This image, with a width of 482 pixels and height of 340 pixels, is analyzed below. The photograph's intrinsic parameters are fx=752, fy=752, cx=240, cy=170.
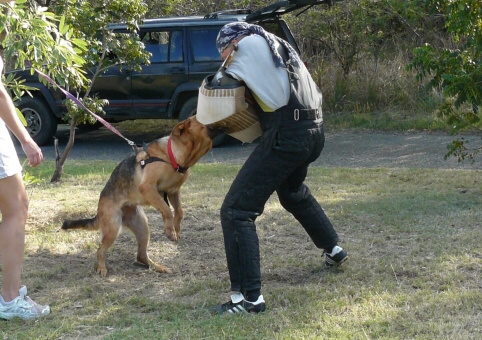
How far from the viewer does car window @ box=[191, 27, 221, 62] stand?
1255 centimetres

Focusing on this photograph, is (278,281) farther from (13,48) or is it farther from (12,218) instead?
(13,48)

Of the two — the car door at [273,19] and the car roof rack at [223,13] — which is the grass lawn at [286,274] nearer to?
the car door at [273,19]

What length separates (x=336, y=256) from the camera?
5406 millimetres

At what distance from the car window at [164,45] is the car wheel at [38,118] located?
6.86 ft

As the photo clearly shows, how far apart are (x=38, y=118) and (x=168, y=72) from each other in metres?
2.44

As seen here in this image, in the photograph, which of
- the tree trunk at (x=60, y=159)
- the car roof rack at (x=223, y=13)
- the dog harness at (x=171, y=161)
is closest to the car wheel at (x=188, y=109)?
the car roof rack at (x=223, y=13)

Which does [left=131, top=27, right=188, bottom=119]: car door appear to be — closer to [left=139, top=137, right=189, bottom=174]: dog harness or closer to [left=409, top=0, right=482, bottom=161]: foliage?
[left=409, top=0, right=482, bottom=161]: foliage

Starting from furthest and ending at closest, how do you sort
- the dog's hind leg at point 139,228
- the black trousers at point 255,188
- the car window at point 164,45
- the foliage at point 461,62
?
the car window at point 164,45, the foliage at point 461,62, the dog's hind leg at point 139,228, the black trousers at point 255,188

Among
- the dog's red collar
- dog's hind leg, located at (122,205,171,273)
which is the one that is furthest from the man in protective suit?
dog's hind leg, located at (122,205,171,273)

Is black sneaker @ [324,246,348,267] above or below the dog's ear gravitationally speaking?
below

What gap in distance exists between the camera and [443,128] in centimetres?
1347

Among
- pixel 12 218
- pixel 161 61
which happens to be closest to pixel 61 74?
pixel 12 218

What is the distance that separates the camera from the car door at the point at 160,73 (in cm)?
1264

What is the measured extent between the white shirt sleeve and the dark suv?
7.97 metres
